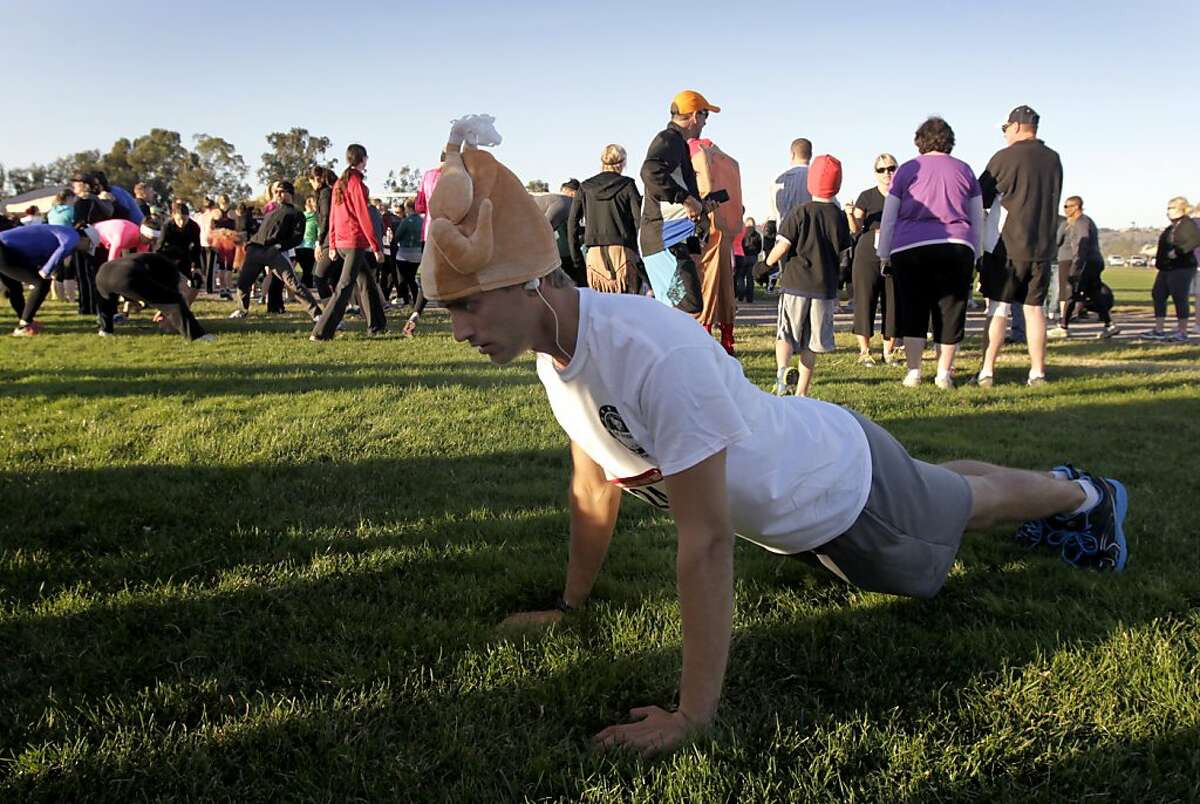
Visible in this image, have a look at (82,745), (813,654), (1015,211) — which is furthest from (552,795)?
(1015,211)

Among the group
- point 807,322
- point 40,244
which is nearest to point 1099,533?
point 807,322

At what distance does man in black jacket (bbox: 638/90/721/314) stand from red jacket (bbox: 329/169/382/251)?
4169mm

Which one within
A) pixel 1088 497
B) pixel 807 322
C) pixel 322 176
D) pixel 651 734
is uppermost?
pixel 322 176

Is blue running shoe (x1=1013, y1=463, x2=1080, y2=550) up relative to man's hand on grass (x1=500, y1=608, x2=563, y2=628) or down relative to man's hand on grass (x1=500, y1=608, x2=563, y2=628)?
up

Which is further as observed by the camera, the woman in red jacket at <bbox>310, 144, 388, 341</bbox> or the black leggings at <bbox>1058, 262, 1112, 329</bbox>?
the black leggings at <bbox>1058, 262, 1112, 329</bbox>

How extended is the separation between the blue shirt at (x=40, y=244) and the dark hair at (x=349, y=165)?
3.70 m

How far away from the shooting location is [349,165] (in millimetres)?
9938

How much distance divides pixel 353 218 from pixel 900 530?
8.79m

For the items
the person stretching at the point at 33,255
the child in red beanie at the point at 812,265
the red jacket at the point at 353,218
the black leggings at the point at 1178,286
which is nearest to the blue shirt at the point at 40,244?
the person stretching at the point at 33,255

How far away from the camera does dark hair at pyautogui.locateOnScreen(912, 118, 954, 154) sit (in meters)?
6.67

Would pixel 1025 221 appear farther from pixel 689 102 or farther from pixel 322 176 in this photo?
pixel 322 176

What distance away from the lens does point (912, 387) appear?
707 centimetres

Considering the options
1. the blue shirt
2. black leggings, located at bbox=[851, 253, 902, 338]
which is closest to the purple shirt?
black leggings, located at bbox=[851, 253, 902, 338]

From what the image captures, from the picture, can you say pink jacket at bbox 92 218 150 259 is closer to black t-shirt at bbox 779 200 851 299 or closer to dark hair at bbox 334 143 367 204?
dark hair at bbox 334 143 367 204
